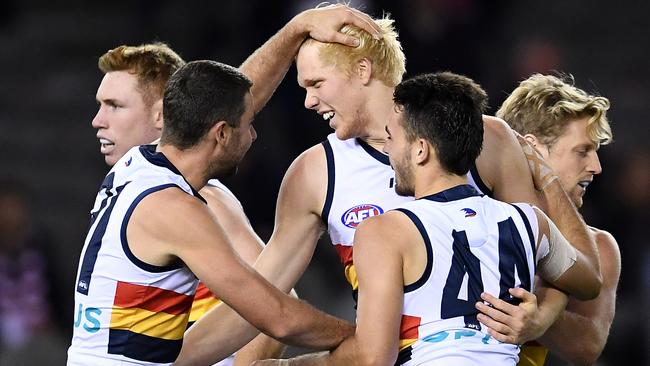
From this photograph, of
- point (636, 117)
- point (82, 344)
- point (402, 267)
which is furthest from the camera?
point (636, 117)

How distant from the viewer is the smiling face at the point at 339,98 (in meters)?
4.98

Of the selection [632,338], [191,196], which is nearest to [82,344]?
[191,196]

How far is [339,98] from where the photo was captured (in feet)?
16.4

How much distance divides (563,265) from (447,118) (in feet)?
2.66

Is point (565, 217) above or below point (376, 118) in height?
below

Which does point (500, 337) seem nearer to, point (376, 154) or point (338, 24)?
point (376, 154)

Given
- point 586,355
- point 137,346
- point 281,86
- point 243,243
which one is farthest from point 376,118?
point 281,86

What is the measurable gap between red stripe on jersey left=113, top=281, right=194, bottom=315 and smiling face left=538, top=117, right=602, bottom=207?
2041mm

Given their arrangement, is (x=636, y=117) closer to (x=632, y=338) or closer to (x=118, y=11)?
(x=632, y=338)

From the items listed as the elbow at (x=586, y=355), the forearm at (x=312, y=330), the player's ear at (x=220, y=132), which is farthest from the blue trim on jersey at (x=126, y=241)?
the elbow at (x=586, y=355)

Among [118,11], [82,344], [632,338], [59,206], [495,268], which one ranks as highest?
[495,268]

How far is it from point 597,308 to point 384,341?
157cm

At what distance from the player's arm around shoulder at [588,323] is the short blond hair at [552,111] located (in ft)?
1.76

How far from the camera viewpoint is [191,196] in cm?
416
